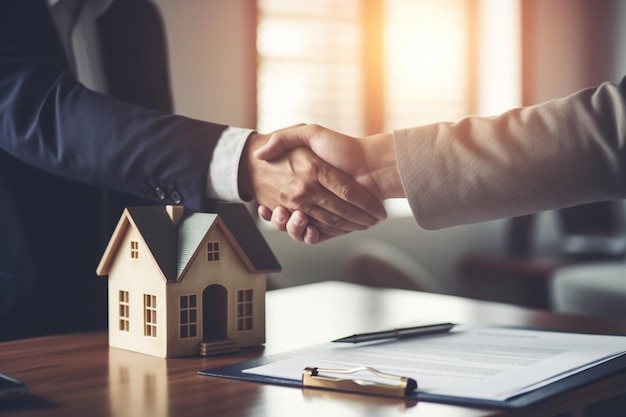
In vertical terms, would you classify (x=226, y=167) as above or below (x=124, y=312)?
Result: above

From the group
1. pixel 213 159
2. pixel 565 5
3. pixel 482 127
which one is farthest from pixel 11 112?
pixel 565 5

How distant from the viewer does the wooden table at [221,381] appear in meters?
0.76

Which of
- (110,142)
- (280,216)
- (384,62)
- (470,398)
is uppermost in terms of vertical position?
(384,62)

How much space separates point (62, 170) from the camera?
1.30 metres

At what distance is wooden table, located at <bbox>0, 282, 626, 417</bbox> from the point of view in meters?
0.76

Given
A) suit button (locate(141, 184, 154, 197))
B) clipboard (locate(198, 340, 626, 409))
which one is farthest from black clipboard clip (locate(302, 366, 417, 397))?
suit button (locate(141, 184, 154, 197))

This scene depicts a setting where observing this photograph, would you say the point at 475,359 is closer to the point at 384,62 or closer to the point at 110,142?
the point at 110,142

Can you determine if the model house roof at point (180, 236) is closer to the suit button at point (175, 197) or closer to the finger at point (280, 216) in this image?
the suit button at point (175, 197)

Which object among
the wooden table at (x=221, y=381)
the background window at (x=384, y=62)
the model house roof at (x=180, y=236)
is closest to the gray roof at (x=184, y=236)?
the model house roof at (x=180, y=236)

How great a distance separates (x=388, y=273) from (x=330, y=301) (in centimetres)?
191

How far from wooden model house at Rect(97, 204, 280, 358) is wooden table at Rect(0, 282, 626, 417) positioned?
0.03 metres

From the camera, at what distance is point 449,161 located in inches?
47.7

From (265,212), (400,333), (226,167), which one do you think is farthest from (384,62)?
(400,333)

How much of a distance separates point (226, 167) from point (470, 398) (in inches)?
25.6
